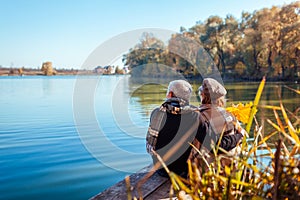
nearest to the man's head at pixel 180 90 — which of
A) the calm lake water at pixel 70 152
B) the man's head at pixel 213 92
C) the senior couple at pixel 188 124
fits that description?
the senior couple at pixel 188 124

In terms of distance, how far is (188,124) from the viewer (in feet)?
8.90

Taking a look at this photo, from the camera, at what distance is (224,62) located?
43.3m

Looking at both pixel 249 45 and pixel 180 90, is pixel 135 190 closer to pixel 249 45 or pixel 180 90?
pixel 180 90

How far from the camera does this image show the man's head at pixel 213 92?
111 inches

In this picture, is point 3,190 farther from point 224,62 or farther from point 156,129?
point 224,62

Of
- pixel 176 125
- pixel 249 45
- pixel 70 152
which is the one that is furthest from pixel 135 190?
pixel 249 45

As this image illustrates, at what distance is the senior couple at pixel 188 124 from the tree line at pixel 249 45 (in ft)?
79.6

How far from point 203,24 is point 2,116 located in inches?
1551

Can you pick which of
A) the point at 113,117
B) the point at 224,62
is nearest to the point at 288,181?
the point at 113,117

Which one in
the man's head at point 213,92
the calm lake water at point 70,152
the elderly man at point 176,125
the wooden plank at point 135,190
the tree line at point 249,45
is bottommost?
the calm lake water at point 70,152

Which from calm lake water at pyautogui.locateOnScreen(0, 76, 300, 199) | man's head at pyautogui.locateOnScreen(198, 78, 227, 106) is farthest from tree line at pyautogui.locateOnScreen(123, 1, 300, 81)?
man's head at pyautogui.locateOnScreen(198, 78, 227, 106)

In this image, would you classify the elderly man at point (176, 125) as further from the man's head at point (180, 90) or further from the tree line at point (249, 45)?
the tree line at point (249, 45)

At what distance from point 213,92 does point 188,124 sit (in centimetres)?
42

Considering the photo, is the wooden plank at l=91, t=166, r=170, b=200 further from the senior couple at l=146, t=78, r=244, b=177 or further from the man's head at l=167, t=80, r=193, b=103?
the man's head at l=167, t=80, r=193, b=103
